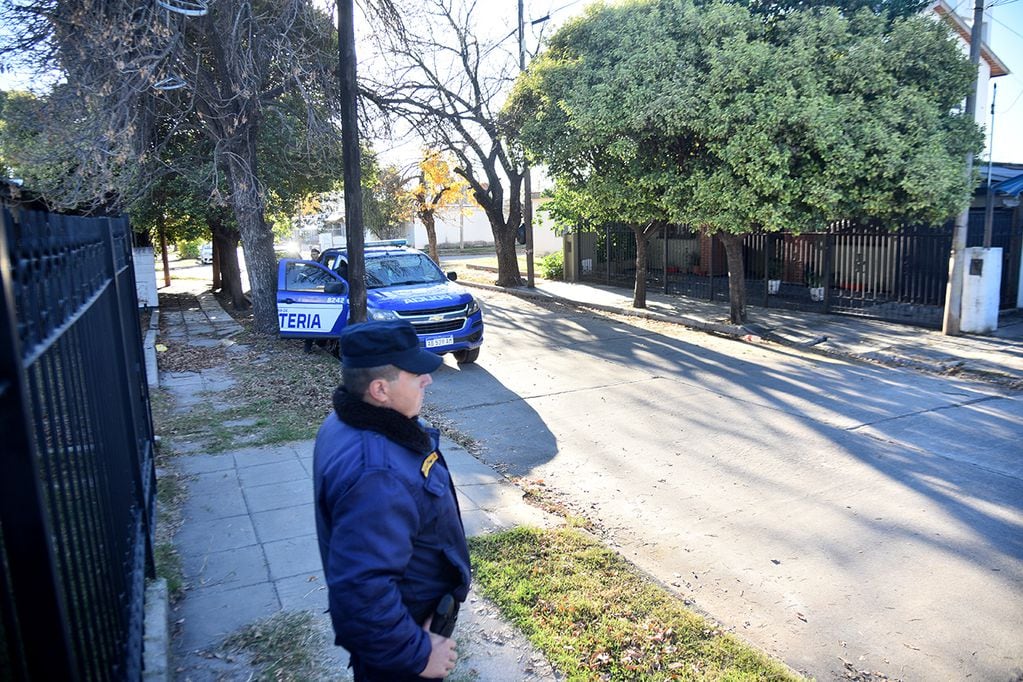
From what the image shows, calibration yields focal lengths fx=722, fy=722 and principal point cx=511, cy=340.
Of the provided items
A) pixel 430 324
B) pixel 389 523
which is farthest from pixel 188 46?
pixel 389 523

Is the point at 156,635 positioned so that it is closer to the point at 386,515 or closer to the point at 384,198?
the point at 386,515

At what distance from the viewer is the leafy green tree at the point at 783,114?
1132 cm

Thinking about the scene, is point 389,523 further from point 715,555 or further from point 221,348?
point 221,348

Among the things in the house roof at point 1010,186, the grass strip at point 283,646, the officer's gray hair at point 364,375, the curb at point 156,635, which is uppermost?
the house roof at point 1010,186

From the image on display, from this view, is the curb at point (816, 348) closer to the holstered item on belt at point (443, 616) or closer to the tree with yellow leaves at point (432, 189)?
the holstered item on belt at point (443, 616)

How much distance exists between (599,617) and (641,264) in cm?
1364

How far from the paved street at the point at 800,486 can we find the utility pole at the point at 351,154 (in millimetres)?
1790

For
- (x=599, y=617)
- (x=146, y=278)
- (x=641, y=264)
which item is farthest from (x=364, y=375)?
(x=146, y=278)

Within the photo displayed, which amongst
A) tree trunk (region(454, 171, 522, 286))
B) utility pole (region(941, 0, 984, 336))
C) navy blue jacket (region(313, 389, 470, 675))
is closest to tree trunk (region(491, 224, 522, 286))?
tree trunk (region(454, 171, 522, 286))

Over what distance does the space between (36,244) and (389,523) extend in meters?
1.27

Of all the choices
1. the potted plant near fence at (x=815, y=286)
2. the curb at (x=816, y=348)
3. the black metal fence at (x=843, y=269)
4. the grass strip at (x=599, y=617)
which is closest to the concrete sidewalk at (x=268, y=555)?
the grass strip at (x=599, y=617)

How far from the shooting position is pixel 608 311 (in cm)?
1783

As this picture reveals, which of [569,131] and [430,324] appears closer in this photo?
[430,324]

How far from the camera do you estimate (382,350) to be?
2.33 metres
